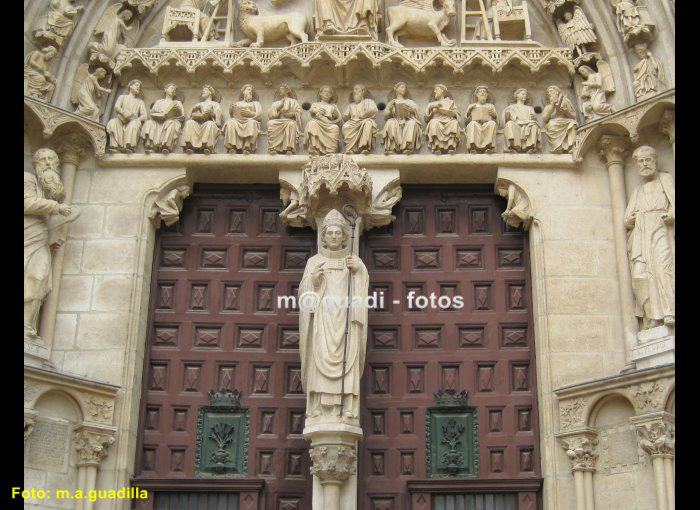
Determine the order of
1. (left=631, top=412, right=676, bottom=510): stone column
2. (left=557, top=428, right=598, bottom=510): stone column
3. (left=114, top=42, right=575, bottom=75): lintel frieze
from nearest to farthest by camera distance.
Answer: (left=631, top=412, right=676, bottom=510): stone column, (left=557, top=428, right=598, bottom=510): stone column, (left=114, top=42, right=575, bottom=75): lintel frieze

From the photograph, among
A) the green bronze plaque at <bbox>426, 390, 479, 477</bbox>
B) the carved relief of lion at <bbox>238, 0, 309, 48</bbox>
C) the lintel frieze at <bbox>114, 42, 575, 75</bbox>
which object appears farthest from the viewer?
the carved relief of lion at <bbox>238, 0, 309, 48</bbox>

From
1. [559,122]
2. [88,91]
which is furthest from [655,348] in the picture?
[88,91]

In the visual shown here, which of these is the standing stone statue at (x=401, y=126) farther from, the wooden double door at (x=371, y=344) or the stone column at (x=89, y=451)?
the stone column at (x=89, y=451)

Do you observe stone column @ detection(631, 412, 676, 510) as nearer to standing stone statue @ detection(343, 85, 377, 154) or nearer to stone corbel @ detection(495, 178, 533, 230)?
stone corbel @ detection(495, 178, 533, 230)

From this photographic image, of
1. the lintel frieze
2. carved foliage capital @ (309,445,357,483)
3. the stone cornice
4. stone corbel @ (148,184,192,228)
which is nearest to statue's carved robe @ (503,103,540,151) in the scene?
the lintel frieze

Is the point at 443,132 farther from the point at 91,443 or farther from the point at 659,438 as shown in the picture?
the point at 91,443

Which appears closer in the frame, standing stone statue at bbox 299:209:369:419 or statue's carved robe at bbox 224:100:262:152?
standing stone statue at bbox 299:209:369:419

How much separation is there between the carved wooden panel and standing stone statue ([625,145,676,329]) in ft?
9.11

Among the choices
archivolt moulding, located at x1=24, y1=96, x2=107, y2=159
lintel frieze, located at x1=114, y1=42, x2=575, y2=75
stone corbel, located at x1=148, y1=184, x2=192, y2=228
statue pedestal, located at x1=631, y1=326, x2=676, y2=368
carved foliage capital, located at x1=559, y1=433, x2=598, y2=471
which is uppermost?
lintel frieze, located at x1=114, y1=42, x2=575, y2=75

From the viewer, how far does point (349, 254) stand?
10789 mm

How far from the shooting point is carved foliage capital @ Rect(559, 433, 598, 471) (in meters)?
10.1

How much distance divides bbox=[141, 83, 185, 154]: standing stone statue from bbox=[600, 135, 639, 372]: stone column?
16.3 feet

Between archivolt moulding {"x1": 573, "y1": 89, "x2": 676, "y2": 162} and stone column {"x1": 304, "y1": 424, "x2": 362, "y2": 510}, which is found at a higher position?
archivolt moulding {"x1": 573, "y1": 89, "x2": 676, "y2": 162}

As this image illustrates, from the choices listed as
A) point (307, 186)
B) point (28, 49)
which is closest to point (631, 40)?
point (307, 186)
